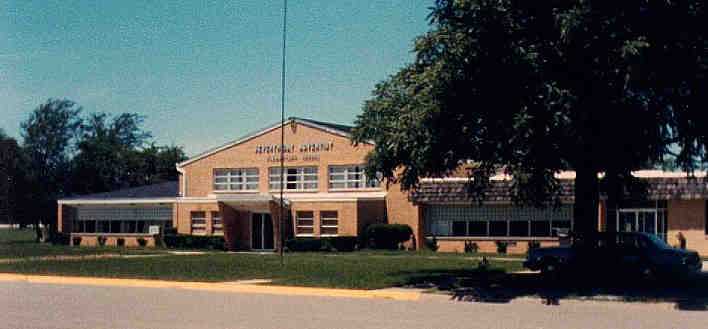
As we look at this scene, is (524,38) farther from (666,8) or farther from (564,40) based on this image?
(666,8)

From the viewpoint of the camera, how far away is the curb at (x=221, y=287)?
69.1 ft

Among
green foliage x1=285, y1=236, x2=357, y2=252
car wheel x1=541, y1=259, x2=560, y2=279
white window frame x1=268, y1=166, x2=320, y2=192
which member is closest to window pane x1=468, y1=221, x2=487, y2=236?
green foliage x1=285, y1=236, x2=357, y2=252

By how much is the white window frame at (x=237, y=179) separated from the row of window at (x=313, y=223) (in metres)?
4.16

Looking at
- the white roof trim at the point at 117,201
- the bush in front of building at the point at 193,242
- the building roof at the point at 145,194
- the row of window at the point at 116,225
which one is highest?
the building roof at the point at 145,194

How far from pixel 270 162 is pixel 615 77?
33.3 m

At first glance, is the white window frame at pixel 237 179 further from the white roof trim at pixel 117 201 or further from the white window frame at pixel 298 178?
the white roof trim at pixel 117 201

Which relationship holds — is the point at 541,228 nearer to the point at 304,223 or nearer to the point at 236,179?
the point at 304,223

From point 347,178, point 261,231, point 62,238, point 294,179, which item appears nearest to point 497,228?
point 347,178

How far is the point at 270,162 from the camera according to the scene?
5119 cm

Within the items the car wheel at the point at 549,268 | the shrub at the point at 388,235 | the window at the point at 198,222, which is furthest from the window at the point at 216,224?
the car wheel at the point at 549,268

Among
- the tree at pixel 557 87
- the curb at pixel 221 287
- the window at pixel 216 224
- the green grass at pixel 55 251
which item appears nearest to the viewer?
the tree at pixel 557 87

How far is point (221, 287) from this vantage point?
2320 cm

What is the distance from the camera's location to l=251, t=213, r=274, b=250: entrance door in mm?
50656

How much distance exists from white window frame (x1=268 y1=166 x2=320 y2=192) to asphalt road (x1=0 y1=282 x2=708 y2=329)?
2866cm
